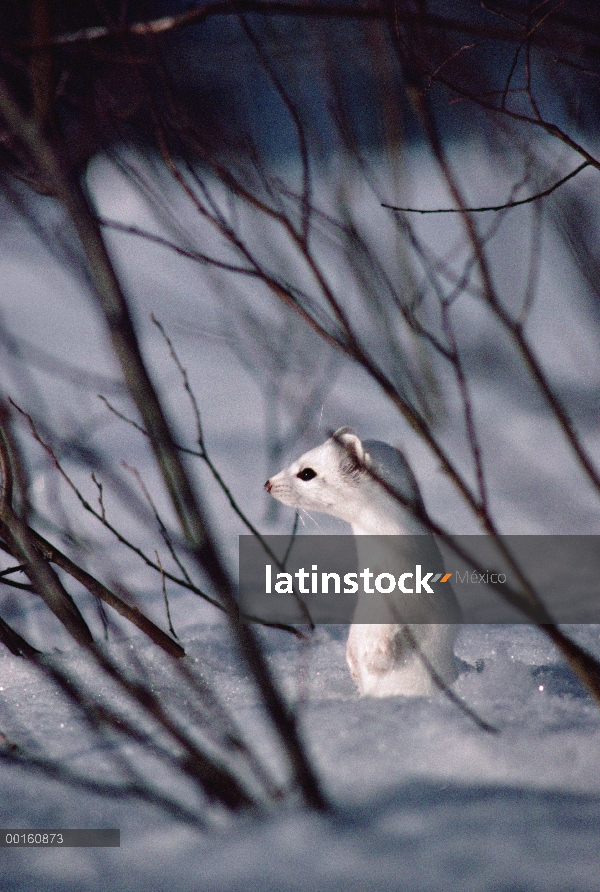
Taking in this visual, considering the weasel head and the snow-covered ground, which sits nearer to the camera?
the snow-covered ground

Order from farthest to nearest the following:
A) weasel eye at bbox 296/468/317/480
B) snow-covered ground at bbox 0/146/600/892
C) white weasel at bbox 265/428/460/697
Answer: weasel eye at bbox 296/468/317/480 → white weasel at bbox 265/428/460/697 → snow-covered ground at bbox 0/146/600/892

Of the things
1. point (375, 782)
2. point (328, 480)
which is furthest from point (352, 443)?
point (375, 782)

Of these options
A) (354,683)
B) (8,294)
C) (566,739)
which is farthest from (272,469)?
(8,294)

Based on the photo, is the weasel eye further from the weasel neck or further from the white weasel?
the weasel neck

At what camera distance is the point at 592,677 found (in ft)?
3.42

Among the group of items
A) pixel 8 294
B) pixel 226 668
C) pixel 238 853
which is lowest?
pixel 238 853

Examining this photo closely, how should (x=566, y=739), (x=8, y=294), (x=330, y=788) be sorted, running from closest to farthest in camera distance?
(x=330, y=788) → (x=566, y=739) → (x=8, y=294)

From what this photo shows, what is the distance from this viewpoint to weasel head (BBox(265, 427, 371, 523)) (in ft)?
5.77

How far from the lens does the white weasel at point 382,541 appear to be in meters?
1.58

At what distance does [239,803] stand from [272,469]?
211 cm

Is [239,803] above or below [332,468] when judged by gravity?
below

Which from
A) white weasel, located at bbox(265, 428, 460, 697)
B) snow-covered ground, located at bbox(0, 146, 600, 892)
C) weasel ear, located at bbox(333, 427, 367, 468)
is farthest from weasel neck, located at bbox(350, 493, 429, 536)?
snow-covered ground, located at bbox(0, 146, 600, 892)

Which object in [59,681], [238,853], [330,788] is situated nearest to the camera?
[59,681]

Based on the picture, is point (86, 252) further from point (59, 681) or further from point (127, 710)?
point (127, 710)
